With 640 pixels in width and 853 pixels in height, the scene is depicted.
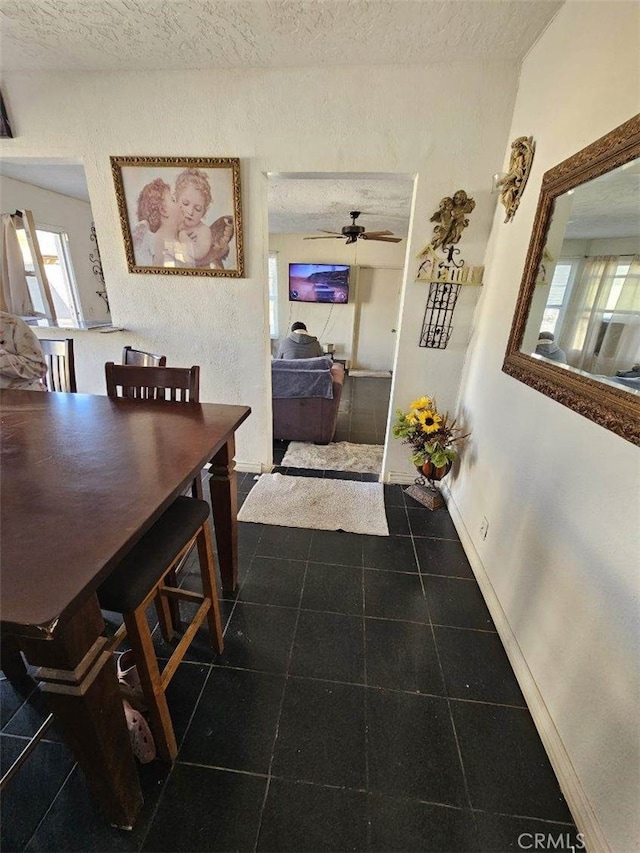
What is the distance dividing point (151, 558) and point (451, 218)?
2.21 m

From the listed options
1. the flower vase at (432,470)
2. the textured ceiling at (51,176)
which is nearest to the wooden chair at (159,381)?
the flower vase at (432,470)

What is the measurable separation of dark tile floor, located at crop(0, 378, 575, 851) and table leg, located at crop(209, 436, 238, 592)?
13 cm

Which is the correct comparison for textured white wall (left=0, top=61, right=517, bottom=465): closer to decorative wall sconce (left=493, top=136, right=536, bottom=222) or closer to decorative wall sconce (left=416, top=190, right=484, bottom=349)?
decorative wall sconce (left=416, top=190, right=484, bottom=349)

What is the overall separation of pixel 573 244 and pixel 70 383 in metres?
2.34

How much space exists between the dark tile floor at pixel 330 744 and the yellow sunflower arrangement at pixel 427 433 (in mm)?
832

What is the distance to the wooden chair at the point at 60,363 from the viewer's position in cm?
177

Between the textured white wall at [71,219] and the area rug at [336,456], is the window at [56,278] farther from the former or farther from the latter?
the area rug at [336,456]

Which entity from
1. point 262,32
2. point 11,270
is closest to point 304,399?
point 262,32

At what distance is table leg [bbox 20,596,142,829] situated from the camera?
60 centimetres

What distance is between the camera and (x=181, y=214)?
6.82ft

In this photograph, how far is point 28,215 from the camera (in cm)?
350

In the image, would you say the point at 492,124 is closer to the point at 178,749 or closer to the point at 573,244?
the point at 573,244

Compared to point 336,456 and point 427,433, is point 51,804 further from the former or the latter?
point 336,456

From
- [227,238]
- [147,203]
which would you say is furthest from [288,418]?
[147,203]
